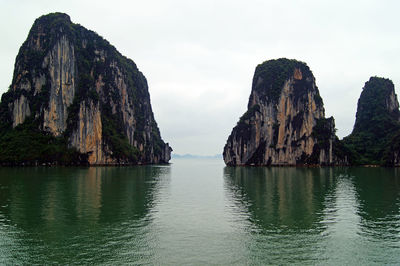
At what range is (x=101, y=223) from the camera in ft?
78.5

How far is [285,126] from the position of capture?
143375mm

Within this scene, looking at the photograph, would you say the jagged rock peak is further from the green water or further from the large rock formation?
the green water

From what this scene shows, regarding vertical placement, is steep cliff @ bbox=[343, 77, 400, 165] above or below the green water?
above

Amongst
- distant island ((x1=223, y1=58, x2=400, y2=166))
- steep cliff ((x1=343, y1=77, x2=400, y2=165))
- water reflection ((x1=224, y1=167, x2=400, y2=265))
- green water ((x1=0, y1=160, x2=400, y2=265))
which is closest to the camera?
green water ((x1=0, y1=160, x2=400, y2=265))

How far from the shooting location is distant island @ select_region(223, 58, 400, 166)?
13788 centimetres

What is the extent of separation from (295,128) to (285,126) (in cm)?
413

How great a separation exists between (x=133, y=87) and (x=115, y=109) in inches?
Answer: 1289

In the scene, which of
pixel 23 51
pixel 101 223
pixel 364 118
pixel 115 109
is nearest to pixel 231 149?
pixel 115 109

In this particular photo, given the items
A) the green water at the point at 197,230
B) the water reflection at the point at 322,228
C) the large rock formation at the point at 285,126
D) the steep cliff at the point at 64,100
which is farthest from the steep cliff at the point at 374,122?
the green water at the point at 197,230

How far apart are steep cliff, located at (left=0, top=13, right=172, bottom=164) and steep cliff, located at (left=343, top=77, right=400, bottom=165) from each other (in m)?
91.4

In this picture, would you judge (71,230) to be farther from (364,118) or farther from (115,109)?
(364,118)

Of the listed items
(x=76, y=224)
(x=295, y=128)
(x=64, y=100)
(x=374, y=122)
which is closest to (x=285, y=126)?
(x=295, y=128)

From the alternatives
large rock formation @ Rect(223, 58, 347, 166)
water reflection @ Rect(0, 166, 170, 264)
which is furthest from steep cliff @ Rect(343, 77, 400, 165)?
water reflection @ Rect(0, 166, 170, 264)

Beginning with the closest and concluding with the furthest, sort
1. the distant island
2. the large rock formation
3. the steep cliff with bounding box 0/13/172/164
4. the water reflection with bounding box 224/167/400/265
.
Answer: the water reflection with bounding box 224/167/400/265 → the steep cliff with bounding box 0/13/172/164 → the distant island → the large rock formation
